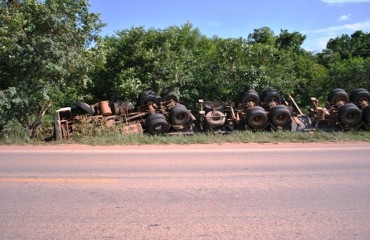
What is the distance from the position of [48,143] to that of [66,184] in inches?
236

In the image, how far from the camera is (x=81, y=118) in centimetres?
1362

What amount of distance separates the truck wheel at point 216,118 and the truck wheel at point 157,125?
1.73 m

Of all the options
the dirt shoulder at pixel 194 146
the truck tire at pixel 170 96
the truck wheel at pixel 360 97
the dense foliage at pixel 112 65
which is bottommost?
the dirt shoulder at pixel 194 146

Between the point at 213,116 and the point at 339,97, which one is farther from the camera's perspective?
the point at 339,97

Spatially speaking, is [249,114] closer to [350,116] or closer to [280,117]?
[280,117]

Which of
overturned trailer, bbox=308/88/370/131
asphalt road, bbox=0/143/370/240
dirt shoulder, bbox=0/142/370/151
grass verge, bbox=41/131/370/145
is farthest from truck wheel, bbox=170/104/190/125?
overturned trailer, bbox=308/88/370/131

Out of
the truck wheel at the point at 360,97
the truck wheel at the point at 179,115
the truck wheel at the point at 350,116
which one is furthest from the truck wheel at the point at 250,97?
the truck wheel at the point at 360,97

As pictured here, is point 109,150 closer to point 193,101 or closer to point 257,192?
point 257,192

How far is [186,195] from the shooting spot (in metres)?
6.12

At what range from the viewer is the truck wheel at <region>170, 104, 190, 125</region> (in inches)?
568

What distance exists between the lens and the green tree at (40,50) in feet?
42.4

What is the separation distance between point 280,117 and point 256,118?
0.94 metres

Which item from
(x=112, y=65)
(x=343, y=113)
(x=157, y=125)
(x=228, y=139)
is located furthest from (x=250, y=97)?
(x=112, y=65)

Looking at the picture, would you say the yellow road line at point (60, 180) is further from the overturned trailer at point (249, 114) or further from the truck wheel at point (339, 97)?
the truck wheel at point (339, 97)
